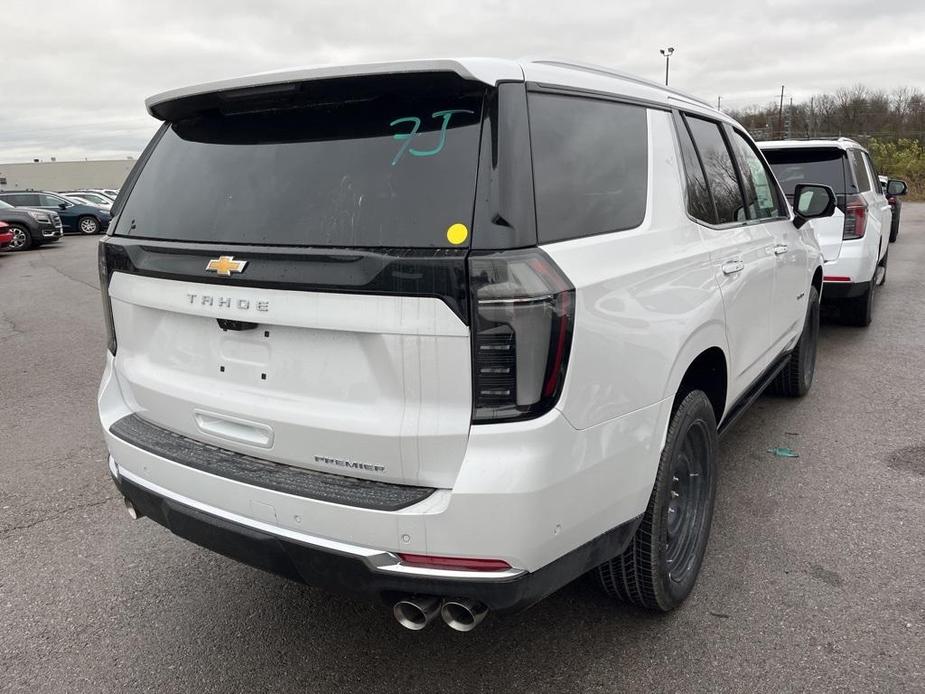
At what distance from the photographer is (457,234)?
74.3 inches

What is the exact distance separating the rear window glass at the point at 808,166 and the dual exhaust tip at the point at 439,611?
5.91m

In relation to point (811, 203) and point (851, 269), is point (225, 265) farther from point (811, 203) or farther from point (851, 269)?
point (851, 269)

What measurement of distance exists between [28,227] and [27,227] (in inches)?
0.9

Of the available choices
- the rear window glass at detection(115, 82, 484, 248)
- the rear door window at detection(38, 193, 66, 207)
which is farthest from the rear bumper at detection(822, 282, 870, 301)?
the rear door window at detection(38, 193, 66, 207)

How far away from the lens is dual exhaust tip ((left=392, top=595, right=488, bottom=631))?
1.98 m

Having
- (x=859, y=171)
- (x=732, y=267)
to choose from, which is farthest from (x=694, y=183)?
(x=859, y=171)

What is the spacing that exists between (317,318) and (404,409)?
0.35 m

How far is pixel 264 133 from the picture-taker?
2.33 metres

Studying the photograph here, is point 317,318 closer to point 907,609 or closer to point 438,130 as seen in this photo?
point 438,130

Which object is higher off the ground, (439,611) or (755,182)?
(755,182)

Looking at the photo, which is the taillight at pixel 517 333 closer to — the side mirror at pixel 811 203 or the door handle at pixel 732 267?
the door handle at pixel 732 267

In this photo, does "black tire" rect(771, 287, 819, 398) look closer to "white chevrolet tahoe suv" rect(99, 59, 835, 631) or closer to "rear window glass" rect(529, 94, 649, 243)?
"white chevrolet tahoe suv" rect(99, 59, 835, 631)

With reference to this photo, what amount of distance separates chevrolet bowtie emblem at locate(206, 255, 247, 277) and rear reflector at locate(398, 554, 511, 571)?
3.19 feet

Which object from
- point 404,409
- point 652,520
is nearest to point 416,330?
point 404,409
